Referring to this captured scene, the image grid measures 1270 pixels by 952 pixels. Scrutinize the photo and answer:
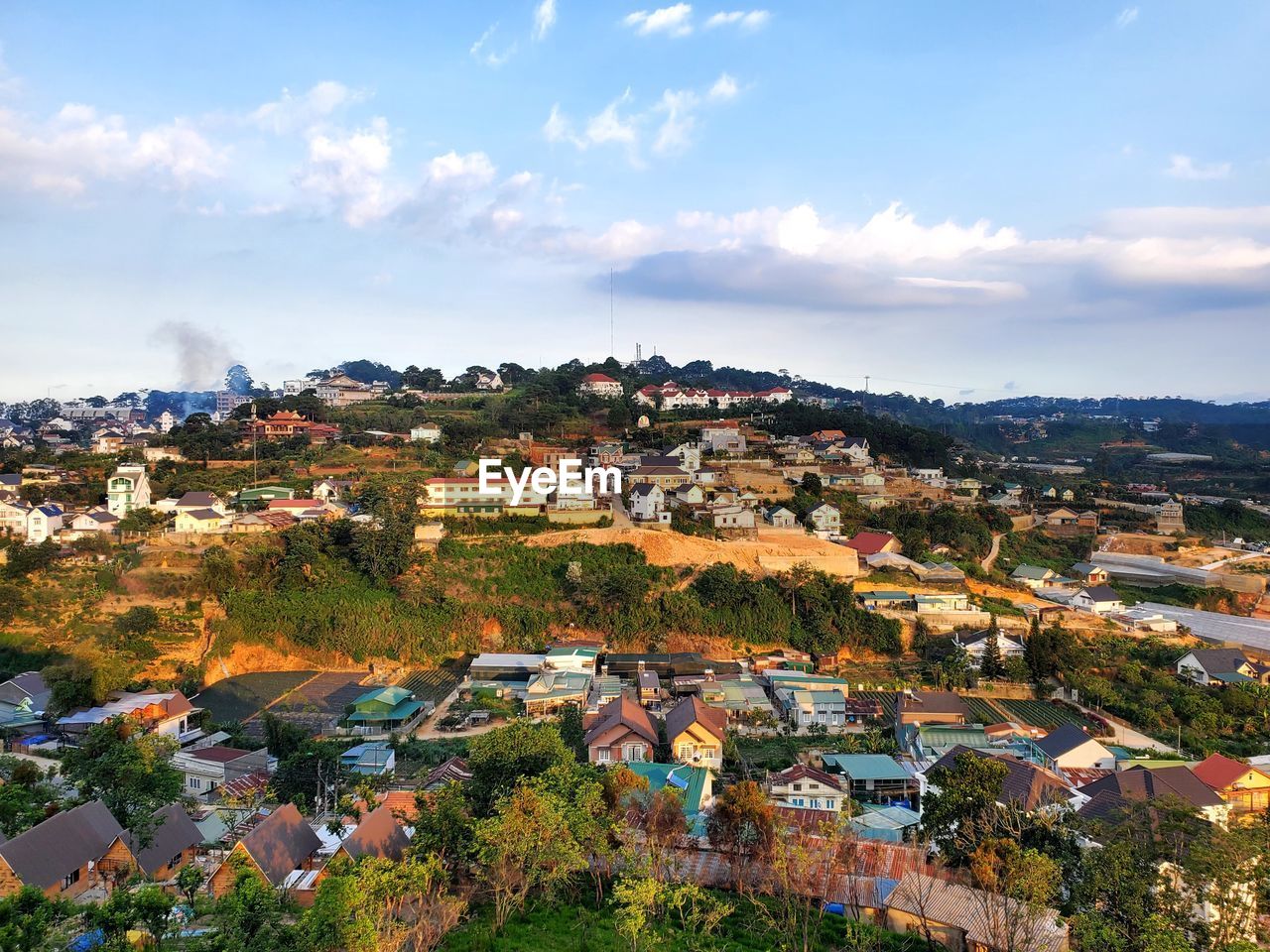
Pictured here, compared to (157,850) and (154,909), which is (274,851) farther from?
(154,909)

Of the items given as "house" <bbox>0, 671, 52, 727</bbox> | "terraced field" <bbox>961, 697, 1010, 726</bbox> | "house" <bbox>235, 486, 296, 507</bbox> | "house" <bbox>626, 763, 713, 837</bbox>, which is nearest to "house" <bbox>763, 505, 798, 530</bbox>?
"terraced field" <bbox>961, 697, 1010, 726</bbox>

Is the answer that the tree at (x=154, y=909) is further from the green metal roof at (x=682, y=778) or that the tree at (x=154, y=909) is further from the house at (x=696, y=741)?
the house at (x=696, y=741)

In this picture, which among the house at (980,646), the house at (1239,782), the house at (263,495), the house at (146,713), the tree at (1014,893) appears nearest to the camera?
the tree at (1014,893)

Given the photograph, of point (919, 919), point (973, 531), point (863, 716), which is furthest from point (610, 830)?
point (973, 531)

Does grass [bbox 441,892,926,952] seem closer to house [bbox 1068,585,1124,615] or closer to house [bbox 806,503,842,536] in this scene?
house [bbox 1068,585,1124,615]

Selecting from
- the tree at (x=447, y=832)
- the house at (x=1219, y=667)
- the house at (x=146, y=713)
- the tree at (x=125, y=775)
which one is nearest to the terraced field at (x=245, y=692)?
the house at (x=146, y=713)
